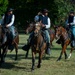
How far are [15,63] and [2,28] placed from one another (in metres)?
2.17

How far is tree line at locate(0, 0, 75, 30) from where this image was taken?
54.7 meters

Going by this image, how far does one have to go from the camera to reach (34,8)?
56531 millimetres

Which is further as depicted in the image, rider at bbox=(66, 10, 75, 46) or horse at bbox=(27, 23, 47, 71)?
rider at bbox=(66, 10, 75, 46)

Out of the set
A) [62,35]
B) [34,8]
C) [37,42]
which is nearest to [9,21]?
[37,42]

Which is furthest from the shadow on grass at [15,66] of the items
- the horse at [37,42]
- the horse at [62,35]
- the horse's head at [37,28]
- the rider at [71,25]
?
the rider at [71,25]

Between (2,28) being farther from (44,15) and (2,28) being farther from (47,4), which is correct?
(47,4)

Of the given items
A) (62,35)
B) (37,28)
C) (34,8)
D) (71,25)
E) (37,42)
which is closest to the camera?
(37,28)

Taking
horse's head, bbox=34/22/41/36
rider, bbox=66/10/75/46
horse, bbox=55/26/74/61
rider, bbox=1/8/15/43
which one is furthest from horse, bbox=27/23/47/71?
rider, bbox=66/10/75/46

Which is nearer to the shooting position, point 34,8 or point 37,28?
point 37,28

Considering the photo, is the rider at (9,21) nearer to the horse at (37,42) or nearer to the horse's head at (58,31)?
the horse at (37,42)

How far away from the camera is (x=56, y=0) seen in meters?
54.7

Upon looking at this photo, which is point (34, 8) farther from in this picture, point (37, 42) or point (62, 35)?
point (37, 42)

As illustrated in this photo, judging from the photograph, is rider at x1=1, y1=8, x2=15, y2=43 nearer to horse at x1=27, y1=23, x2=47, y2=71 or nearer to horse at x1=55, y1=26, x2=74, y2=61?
horse at x1=27, y1=23, x2=47, y2=71

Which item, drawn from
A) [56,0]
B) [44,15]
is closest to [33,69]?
[44,15]
